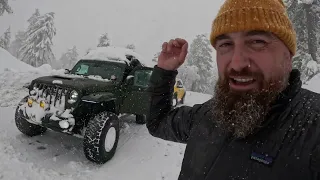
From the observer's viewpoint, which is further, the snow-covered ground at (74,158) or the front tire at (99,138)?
the front tire at (99,138)

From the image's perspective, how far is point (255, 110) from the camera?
1.44m

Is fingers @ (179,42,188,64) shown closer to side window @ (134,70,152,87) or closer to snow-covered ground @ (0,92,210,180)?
snow-covered ground @ (0,92,210,180)

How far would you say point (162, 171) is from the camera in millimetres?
5508

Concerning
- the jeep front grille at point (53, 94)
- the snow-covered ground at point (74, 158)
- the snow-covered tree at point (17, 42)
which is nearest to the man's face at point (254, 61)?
the snow-covered ground at point (74, 158)

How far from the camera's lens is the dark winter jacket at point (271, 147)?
123 cm

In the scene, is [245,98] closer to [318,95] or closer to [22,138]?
[318,95]

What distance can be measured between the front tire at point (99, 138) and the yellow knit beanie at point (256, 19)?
3808 mm

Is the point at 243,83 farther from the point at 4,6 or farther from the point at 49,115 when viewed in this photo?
the point at 4,6

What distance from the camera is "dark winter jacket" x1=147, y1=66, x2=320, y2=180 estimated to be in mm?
1228

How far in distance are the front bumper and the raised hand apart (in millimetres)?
→ 3523

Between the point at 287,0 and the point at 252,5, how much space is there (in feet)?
69.8

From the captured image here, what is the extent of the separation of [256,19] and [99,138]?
410 cm

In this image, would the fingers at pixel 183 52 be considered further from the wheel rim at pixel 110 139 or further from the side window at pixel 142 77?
the side window at pixel 142 77

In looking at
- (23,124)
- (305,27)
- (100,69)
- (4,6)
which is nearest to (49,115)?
(23,124)
